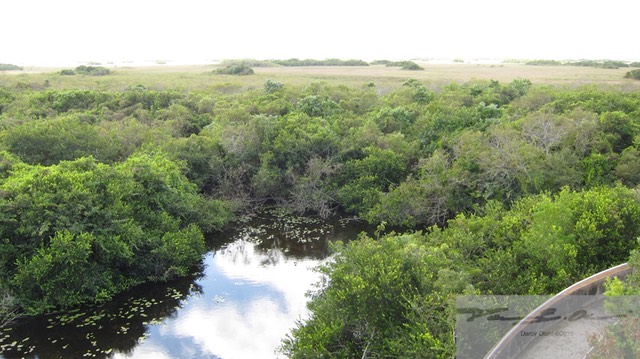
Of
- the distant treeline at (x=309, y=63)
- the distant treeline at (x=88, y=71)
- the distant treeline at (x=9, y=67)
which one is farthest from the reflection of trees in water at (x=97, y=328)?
the distant treeline at (x=9, y=67)

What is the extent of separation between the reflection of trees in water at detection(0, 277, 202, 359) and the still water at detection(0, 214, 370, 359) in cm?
3

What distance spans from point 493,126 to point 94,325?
2080 cm

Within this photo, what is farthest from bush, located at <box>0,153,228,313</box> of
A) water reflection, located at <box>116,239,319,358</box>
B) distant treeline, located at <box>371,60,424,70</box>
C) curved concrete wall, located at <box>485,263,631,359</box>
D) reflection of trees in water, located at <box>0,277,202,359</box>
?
distant treeline, located at <box>371,60,424,70</box>

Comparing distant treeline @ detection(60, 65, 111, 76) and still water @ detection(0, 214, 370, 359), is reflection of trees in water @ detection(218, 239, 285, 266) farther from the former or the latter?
distant treeline @ detection(60, 65, 111, 76)

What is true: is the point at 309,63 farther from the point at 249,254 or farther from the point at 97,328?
the point at 97,328

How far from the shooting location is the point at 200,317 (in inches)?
678

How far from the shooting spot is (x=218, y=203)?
80.9 feet

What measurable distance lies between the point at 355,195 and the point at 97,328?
1434 centimetres

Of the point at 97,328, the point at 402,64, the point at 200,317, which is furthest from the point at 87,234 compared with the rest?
the point at 402,64

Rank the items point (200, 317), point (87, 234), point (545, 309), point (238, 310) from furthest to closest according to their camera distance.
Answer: point (238, 310)
point (200, 317)
point (87, 234)
point (545, 309)

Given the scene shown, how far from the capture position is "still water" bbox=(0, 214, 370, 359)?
50.0 feet

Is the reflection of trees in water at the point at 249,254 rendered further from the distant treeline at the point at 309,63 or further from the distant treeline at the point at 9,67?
the distant treeline at the point at 9,67

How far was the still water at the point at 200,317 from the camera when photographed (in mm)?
15242

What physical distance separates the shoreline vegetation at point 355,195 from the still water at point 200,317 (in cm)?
81
